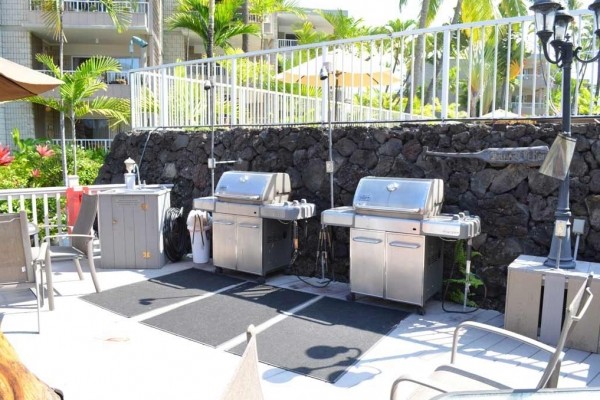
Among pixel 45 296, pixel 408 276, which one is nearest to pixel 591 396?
pixel 408 276

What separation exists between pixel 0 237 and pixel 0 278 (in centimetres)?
33

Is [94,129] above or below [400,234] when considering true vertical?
above

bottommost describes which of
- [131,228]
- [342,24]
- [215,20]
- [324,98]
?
[131,228]

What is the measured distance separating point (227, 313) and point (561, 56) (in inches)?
136

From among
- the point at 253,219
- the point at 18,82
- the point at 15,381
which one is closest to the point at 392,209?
the point at 253,219

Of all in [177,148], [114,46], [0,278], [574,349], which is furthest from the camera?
[114,46]

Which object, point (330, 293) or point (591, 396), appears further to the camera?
point (330, 293)

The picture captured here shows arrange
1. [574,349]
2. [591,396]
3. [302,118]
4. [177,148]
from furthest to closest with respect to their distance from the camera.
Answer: [177,148] → [302,118] → [574,349] → [591,396]

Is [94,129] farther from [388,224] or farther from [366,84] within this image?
[388,224]

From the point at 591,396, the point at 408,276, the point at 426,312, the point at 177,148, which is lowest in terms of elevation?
the point at 426,312

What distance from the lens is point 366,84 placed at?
23.6ft

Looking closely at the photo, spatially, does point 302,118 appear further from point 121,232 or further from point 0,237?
point 0,237

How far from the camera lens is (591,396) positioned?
4.83 ft

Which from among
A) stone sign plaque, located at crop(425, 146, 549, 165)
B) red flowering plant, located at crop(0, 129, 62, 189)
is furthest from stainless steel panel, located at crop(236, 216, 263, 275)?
red flowering plant, located at crop(0, 129, 62, 189)
